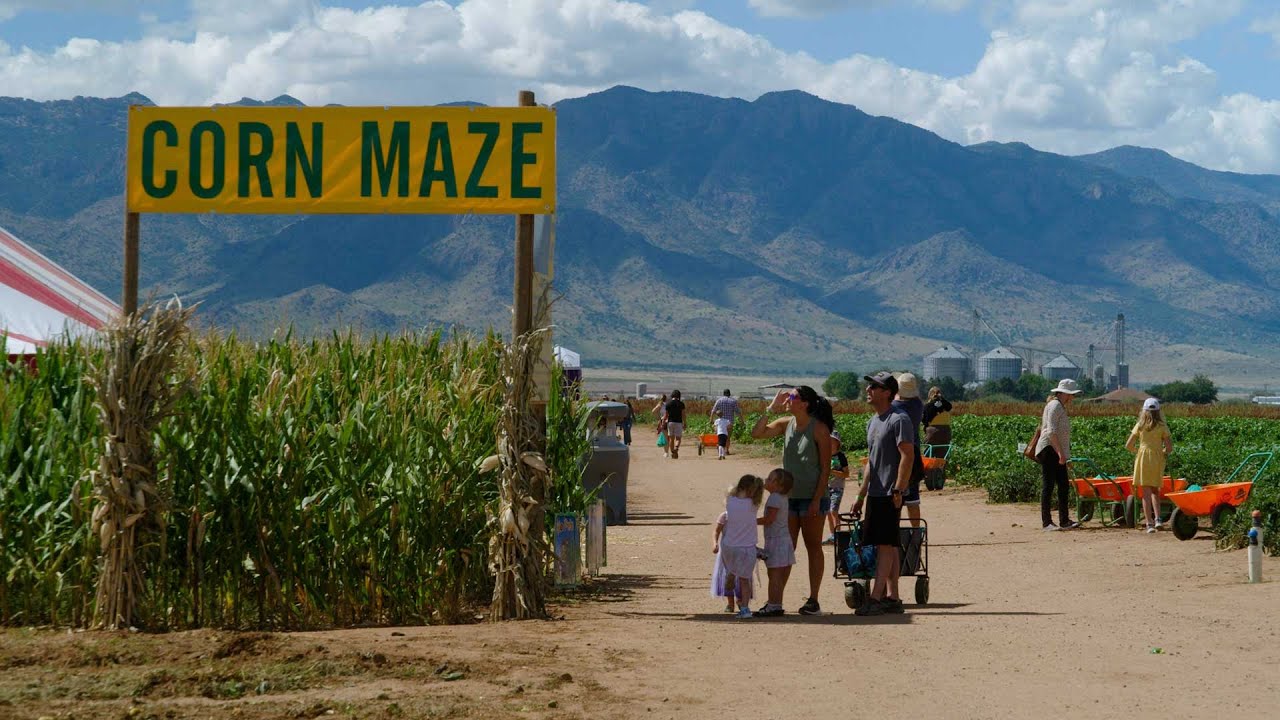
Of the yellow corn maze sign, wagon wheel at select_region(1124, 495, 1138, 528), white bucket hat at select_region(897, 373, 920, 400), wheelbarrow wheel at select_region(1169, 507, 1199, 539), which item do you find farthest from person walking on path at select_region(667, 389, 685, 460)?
the yellow corn maze sign

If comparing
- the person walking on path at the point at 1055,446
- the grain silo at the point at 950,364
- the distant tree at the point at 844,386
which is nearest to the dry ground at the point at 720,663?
the person walking on path at the point at 1055,446

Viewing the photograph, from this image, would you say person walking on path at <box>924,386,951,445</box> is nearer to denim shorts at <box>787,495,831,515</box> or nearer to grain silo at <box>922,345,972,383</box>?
denim shorts at <box>787,495,831,515</box>

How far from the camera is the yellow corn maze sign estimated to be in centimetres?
1108

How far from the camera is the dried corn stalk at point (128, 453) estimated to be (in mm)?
9695

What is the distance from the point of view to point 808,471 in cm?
1107

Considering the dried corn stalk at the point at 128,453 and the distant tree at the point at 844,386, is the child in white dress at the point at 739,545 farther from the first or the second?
the distant tree at the point at 844,386

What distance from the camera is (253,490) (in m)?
9.99

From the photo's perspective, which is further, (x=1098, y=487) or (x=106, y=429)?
(x=1098, y=487)

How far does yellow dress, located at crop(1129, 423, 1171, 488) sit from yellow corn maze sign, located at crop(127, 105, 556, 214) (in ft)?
24.5

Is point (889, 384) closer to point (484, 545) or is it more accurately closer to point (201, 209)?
point (484, 545)

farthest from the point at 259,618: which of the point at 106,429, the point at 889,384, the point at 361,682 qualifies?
the point at 889,384

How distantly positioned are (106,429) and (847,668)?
4.70 meters

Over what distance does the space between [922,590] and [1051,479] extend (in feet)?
19.7

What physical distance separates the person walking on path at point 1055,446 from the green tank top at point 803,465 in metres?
5.82
